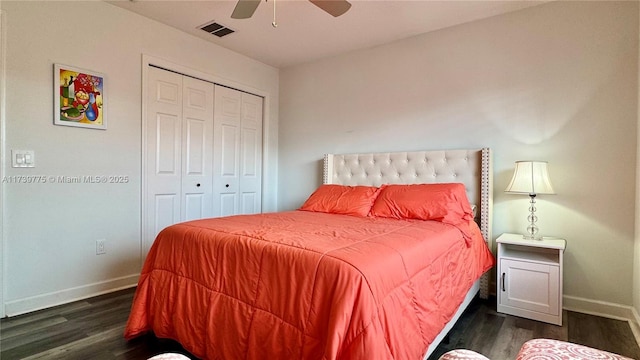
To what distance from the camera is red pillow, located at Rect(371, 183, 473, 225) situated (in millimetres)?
2475

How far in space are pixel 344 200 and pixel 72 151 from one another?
2.31 metres

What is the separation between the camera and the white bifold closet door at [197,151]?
3.16 meters

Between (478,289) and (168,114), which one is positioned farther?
(168,114)

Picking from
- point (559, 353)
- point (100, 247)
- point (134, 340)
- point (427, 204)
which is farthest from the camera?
point (100, 247)

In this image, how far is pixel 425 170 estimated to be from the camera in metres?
3.09

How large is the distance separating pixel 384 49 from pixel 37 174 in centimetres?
333

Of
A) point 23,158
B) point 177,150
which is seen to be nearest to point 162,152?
point 177,150

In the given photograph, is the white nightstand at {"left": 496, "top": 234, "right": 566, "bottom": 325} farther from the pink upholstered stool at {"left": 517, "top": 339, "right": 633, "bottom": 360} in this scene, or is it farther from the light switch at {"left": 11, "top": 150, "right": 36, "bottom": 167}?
the light switch at {"left": 11, "top": 150, "right": 36, "bottom": 167}

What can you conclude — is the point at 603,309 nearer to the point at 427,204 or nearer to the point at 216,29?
the point at 427,204

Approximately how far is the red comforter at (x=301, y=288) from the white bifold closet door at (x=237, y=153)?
5.70 ft

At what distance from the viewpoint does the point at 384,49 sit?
11.5ft

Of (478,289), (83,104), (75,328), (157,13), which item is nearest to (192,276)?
(75,328)

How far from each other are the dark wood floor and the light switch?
110cm

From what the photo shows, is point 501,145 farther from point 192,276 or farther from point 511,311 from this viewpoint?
point 192,276
